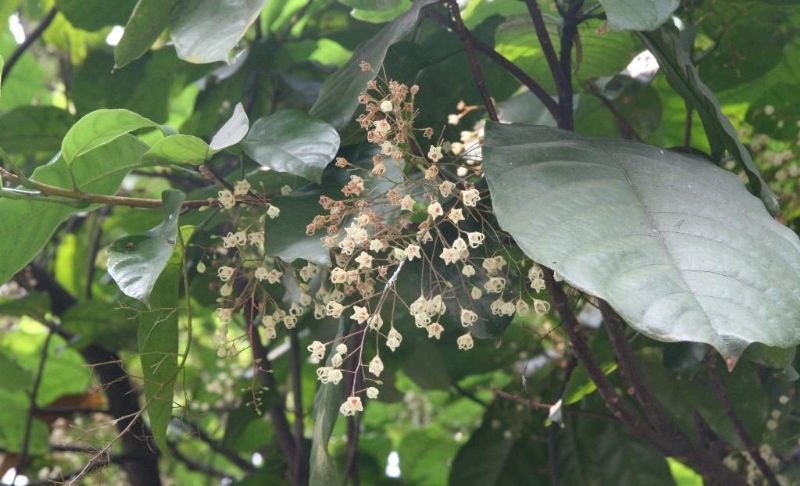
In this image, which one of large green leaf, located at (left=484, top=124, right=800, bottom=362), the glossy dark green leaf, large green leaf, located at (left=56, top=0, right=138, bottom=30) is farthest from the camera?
the glossy dark green leaf

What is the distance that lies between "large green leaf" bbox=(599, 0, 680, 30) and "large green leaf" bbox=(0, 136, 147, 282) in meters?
0.43

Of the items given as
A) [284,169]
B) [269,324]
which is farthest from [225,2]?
[269,324]

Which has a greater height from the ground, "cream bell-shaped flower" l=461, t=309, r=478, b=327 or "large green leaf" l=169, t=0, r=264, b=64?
"large green leaf" l=169, t=0, r=264, b=64

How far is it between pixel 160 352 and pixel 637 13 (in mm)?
510

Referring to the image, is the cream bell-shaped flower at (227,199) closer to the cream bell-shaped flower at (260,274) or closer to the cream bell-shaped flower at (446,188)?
the cream bell-shaped flower at (260,274)

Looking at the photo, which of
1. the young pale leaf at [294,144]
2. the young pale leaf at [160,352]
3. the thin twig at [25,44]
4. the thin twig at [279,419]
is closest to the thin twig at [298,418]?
the thin twig at [279,419]

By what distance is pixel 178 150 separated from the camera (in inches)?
32.0

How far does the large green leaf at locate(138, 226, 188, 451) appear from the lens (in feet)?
2.90

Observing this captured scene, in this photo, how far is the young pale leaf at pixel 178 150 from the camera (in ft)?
2.61

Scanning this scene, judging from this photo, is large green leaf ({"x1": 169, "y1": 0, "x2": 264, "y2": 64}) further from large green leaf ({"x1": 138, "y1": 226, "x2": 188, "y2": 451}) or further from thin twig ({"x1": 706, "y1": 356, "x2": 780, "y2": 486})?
thin twig ({"x1": 706, "y1": 356, "x2": 780, "y2": 486})

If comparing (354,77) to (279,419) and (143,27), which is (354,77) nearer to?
(143,27)

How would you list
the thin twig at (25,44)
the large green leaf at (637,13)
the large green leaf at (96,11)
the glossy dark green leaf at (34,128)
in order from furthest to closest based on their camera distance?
the thin twig at (25,44)
the glossy dark green leaf at (34,128)
the large green leaf at (96,11)
the large green leaf at (637,13)

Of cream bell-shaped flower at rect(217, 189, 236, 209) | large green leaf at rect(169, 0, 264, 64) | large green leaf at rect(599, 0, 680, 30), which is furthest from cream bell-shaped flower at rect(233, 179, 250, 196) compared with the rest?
large green leaf at rect(599, 0, 680, 30)

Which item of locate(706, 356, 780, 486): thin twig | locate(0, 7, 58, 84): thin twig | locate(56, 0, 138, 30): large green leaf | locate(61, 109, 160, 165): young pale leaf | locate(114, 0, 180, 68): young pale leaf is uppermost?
locate(114, 0, 180, 68): young pale leaf
